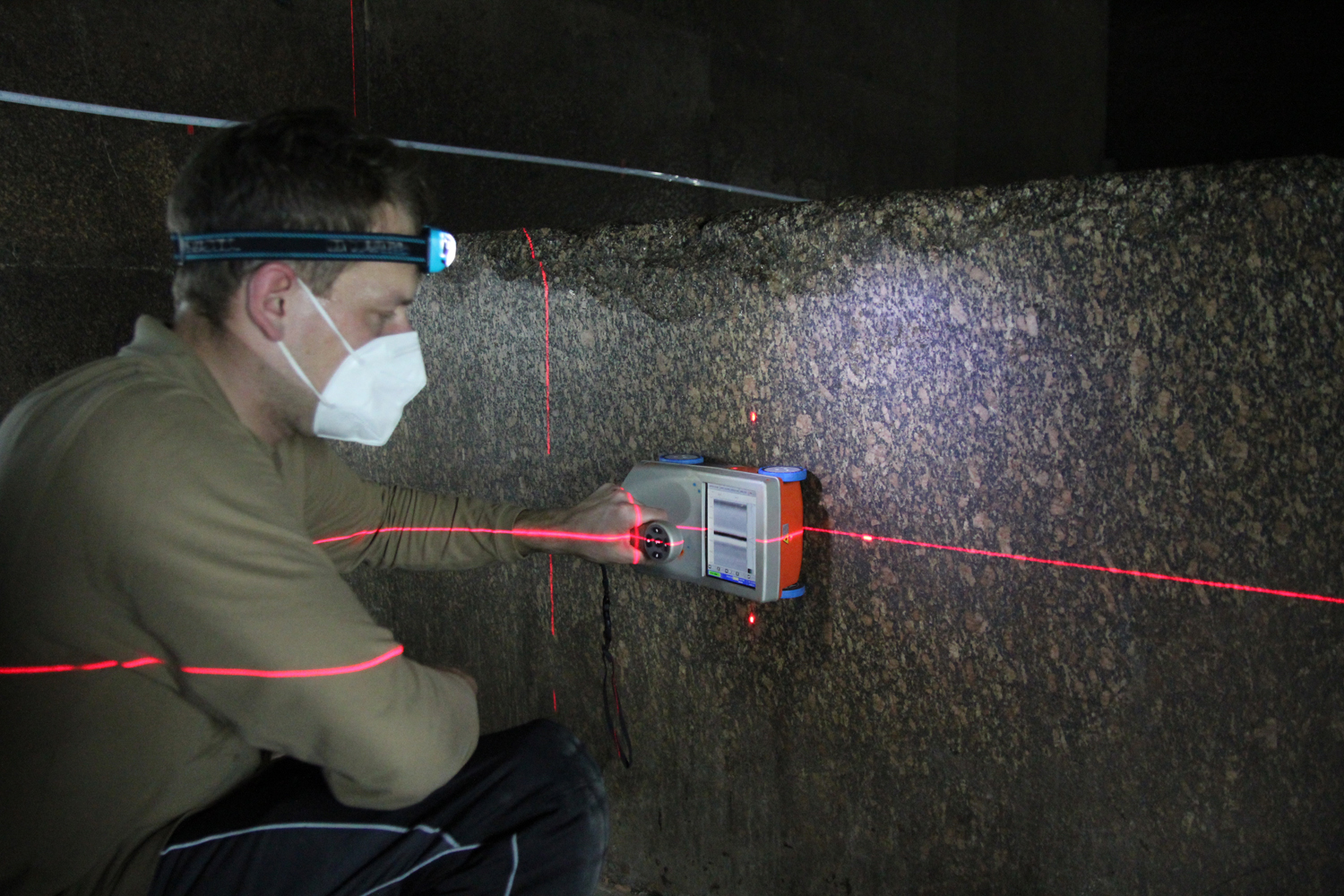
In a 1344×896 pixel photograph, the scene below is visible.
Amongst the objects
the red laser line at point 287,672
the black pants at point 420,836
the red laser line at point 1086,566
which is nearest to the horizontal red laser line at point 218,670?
the red laser line at point 287,672

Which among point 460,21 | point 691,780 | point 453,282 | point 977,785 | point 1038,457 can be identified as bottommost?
point 691,780

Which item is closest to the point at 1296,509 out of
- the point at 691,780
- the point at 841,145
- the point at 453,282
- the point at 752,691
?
the point at 752,691

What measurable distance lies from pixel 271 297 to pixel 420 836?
0.84m

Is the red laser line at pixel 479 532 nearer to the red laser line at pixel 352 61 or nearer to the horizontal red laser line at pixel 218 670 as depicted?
the horizontal red laser line at pixel 218 670

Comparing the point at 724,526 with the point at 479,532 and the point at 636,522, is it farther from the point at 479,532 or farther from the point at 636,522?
the point at 479,532

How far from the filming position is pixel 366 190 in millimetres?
1404

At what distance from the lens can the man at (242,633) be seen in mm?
1123

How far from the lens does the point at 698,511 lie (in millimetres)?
1765

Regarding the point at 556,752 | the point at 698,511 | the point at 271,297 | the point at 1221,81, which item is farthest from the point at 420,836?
the point at 1221,81

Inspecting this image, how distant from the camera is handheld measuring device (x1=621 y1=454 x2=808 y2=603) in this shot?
1.66 metres

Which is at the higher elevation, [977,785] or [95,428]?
[95,428]

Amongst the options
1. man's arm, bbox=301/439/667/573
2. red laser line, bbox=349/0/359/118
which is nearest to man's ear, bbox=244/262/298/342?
man's arm, bbox=301/439/667/573

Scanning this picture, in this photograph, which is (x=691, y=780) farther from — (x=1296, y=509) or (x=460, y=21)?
(x=460, y=21)

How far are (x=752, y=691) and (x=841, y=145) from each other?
4196 millimetres
